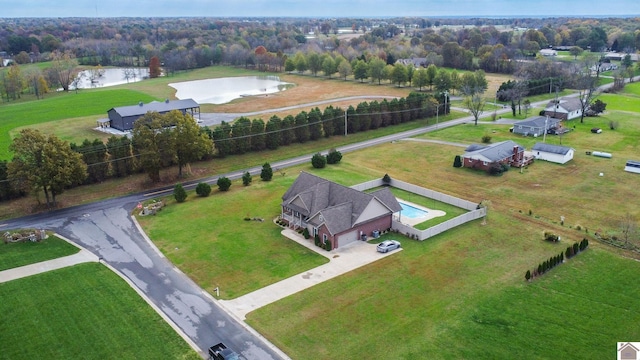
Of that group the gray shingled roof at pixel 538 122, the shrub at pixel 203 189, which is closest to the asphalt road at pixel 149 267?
the shrub at pixel 203 189

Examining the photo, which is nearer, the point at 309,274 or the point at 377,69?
the point at 309,274

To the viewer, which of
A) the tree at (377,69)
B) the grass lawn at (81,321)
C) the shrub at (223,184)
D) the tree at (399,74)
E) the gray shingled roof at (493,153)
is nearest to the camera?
the grass lawn at (81,321)

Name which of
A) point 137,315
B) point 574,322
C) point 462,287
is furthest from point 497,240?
point 137,315

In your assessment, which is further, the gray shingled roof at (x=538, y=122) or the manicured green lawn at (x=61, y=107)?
the manicured green lawn at (x=61, y=107)

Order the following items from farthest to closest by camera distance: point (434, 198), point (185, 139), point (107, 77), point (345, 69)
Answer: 1. point (107, 77)
2. point (345, 69)
3. point (185, 139)
4. point (434, 198)

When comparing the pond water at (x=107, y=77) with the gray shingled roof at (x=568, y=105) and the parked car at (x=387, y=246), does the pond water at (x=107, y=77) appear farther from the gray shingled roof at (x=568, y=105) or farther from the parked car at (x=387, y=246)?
the parked car at (x=387, y=246)

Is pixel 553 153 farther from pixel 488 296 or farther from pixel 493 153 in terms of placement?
pixel 488 296

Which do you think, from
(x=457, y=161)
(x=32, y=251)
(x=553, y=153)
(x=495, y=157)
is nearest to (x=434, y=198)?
(x=457, y=161)

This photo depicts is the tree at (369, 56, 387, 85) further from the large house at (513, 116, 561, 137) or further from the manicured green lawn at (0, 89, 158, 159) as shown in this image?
the manicured green lawn at (0, 89, 158, 159)
